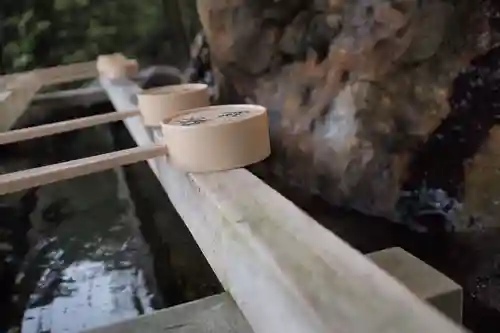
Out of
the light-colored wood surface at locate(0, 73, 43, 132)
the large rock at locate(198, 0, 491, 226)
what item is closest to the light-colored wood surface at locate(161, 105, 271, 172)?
the light-colored wood surface at locate(0, 73, 43, 132)

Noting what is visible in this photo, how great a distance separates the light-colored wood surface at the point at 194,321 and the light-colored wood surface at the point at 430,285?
0.96 ft

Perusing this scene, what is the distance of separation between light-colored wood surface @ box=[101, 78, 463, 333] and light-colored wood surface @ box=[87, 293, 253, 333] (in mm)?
37

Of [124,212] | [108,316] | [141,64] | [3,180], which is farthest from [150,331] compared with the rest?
[141,64]

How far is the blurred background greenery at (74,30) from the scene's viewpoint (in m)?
Answer: 6.05

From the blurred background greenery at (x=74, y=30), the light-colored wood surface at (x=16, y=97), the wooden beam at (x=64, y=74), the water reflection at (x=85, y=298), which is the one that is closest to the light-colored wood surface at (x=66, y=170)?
the water reflection at (x=85, y=298)

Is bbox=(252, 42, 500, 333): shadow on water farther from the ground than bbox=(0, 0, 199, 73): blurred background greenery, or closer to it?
closer to it

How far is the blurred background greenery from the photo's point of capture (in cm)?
605

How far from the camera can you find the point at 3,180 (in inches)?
55.4

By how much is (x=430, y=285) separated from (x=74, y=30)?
550 cm

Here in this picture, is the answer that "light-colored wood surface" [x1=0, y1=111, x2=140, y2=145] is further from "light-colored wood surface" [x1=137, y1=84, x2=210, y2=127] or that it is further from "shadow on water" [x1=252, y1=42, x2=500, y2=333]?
"shadow on water" [x1=252, y1=42, x2=500, y2=333]

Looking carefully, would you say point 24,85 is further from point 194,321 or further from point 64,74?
point 194,321

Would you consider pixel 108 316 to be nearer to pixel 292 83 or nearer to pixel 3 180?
pixel 3 180

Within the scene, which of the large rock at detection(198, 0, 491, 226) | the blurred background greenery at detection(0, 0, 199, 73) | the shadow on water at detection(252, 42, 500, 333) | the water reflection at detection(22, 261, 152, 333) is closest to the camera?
the water reflection at detection(22, 261, 152, 333)

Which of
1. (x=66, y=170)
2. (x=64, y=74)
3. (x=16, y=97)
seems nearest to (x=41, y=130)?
(x=66, y=170)
